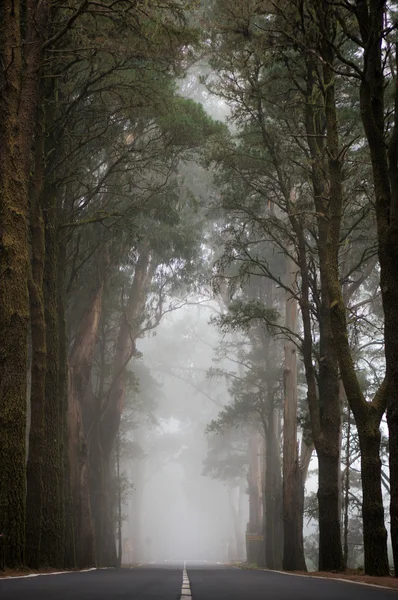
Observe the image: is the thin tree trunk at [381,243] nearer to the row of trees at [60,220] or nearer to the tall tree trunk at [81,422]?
the row of trees at [60,220]

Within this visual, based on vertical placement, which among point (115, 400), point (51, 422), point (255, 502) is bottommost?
point (255, 502)

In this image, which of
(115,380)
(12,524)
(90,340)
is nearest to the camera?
(12,524)

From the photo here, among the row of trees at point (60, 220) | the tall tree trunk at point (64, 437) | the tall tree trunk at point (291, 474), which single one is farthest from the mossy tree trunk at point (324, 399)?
the tall tree trunk at point (64, 437)

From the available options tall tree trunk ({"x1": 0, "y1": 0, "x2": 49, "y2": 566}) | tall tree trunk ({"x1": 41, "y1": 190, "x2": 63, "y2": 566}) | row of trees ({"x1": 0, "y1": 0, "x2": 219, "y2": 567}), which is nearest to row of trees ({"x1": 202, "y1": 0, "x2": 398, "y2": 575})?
row of trees ({"x1": 0, "y1": 0, "x2": 219, "y2": 567})

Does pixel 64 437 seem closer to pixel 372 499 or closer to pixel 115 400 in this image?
pixel 372 499

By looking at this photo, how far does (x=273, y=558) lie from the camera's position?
23734 millimetres

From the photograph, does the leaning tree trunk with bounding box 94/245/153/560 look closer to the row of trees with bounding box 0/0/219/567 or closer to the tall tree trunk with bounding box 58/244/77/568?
the row of trees with bounding box 0/0/219/567

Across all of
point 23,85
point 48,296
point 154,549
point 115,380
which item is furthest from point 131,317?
point 154,549

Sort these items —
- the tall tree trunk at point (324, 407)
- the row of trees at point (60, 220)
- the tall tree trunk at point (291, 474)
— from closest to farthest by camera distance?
the row of trees at point (60, 220) < the tall tree trunk at point (324, 407) < the tall tree trunk at point (291, 474)

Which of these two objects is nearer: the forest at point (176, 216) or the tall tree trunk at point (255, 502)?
the forest at point (176, 216)

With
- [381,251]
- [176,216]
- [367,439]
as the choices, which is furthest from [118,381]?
[381,251]

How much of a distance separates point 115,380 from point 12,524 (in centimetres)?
1442

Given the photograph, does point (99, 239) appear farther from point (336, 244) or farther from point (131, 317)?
point (336, 244)

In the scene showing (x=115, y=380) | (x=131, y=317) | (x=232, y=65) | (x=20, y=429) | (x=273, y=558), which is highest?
(x=232, y=65)
